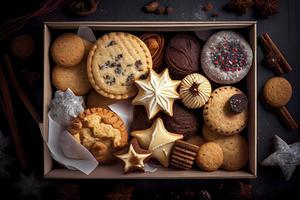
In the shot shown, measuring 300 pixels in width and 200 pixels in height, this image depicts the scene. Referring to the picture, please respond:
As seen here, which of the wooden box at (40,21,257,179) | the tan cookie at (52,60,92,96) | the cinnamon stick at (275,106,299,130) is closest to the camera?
the wooden box at (40,21,257,179)

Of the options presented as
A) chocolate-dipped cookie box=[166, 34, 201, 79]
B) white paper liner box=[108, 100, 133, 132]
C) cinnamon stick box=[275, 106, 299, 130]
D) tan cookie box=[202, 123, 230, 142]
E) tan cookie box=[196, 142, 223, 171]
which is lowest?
tan cookie box=[196, 142, 223, 171]

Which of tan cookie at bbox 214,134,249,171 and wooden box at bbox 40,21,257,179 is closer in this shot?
wooden box at bbox 40,21,257,179

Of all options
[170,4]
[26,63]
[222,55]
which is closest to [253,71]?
[222,55]

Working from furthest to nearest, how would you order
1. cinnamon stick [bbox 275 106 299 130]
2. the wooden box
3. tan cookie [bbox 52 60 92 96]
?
cinnamon stick [bbox 275 106 299 130] < tan cookie [bbox 52 60 92 96] < the wooden box

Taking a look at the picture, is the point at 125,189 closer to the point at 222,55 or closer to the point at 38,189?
the point at 38,189

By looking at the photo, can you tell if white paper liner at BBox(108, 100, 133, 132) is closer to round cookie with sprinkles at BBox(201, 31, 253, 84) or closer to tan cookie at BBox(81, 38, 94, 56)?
tan cookie at BBox(81, 38, 94, 56)

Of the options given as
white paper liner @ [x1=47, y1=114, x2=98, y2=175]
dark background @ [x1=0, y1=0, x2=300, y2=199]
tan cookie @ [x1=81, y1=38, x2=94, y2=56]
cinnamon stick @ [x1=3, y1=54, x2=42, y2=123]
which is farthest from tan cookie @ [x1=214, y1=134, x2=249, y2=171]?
cinnamon stick @ [x1=3, y1=54, x2=42, y2=123]

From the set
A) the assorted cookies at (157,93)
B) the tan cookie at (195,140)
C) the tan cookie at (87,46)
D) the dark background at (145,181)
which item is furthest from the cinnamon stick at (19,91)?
the tan cookie at (195,140)
